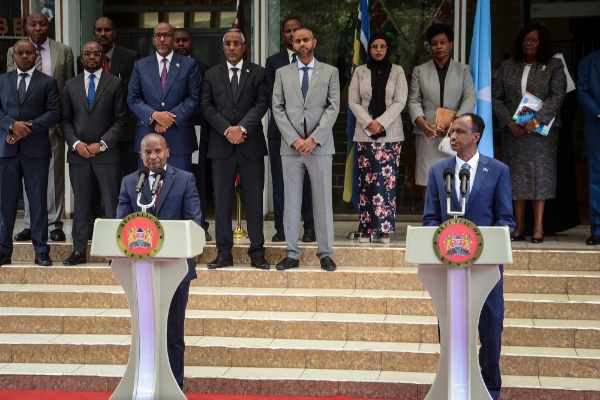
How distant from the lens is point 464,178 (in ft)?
16.5

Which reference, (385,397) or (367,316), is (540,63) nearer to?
(367,316)

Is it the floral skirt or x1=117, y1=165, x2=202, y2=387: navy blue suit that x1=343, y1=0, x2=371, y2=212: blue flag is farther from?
x1=117, y1=165, x2=202, y2=387: navy blue suit

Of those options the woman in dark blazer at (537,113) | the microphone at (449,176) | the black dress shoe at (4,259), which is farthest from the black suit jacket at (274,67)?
the microphone at (449,176)

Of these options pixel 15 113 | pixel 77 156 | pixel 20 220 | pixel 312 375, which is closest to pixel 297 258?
pixel 312 375

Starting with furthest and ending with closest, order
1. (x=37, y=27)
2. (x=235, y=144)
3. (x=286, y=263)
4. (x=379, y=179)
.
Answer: (x=37, y=27), (x=379, y=179), (x=235, y=144), (x=286, y=263)

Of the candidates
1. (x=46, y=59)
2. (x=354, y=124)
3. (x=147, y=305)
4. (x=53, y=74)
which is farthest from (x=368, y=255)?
(x=46, y=59)

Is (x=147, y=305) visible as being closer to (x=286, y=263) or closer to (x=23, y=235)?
(x=286, y=263)

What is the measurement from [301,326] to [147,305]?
2.03 meters

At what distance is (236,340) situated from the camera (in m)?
6.99

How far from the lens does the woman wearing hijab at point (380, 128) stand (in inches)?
324

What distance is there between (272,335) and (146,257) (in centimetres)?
219

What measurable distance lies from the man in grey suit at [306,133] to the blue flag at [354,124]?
802 millimetres

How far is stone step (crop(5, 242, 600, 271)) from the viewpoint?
7.72 meters

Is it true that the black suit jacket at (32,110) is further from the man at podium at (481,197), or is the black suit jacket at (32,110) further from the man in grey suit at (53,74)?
the man at podium at (481,197)
